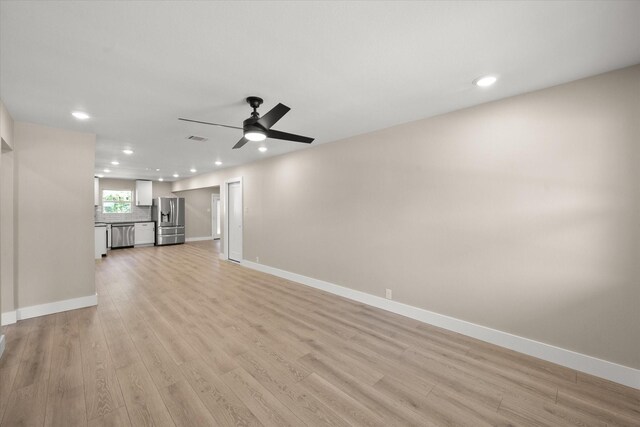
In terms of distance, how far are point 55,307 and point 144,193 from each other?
7.10 metres

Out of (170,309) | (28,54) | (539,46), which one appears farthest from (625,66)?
(170,309)

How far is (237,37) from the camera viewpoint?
1.66 metres

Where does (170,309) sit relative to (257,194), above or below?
below

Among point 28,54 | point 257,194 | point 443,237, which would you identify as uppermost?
point 28,54

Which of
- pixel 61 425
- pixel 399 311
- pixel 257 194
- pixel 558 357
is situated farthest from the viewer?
pixel 257 194

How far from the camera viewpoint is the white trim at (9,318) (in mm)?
3074

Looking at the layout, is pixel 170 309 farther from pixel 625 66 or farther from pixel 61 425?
pixel 625 66

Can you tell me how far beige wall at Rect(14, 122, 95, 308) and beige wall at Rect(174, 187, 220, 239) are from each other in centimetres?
666

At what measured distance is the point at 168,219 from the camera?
959cm

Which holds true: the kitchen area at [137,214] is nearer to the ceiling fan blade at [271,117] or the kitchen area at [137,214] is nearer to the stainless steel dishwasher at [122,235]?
the stainless steel dishwasher at [122,235]

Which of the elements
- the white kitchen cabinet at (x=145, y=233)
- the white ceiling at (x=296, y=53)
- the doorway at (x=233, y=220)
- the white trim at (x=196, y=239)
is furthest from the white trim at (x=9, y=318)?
the white trim at (x=196, y=239)

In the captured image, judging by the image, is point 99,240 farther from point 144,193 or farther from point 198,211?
point 198,211

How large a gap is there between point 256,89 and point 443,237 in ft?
8.59

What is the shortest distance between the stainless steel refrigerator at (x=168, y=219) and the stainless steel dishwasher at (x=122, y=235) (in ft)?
2.59
